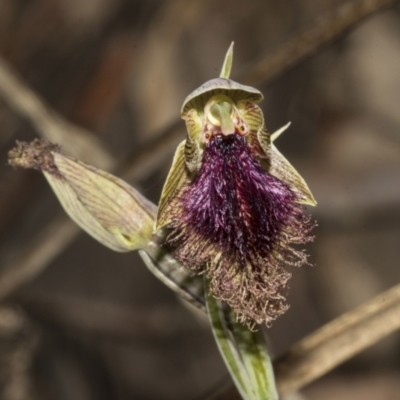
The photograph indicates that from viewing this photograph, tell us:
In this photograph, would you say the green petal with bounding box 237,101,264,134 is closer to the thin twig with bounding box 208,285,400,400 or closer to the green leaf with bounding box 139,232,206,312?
the green leaf with bounding box 139,232,206,312

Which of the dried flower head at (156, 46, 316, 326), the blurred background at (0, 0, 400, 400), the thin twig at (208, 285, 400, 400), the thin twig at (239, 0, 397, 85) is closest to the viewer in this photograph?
the dried flower head at (156, 46, 316, 326)

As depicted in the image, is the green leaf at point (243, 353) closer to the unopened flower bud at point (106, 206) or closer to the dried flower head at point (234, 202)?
the dried flower head at point (234, 202)

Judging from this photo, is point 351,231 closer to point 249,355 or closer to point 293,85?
point 293,85

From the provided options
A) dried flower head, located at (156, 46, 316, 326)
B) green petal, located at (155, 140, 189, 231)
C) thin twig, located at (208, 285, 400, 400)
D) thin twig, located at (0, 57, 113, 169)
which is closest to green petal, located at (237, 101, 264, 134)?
dried flower head, located at (156, 46, 316, 326)

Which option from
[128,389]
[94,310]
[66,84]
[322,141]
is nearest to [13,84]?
[66,84]

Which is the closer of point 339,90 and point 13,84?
point 13,84

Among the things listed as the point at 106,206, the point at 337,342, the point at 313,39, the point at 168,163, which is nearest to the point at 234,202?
the point at 106,206
